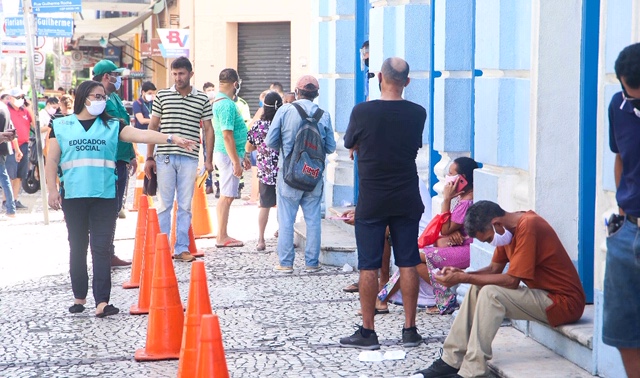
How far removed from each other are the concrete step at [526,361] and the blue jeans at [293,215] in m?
3.57

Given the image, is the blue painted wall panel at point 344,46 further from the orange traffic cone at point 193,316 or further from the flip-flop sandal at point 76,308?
the orange traffic cone at point 193,316

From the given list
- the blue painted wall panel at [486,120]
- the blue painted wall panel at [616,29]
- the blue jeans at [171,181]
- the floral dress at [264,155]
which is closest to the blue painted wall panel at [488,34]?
the blue painted wall panel at [486,120]

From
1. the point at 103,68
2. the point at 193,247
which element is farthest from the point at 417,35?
the point at 193,247

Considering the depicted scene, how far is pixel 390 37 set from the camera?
10273mm

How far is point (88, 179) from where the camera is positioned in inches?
319

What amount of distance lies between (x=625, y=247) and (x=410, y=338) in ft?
9.16

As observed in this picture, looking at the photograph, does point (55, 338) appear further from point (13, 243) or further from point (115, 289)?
point (13, 243)

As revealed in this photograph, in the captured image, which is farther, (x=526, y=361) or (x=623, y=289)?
(x=526, y=361)

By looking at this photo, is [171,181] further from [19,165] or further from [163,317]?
[19,165]

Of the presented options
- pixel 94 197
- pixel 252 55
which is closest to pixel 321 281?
pixel 94 197

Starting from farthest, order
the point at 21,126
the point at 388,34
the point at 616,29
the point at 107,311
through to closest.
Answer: the point at 21,126 < the point at 388,34 < the point at 107,311 < the point at 616,29

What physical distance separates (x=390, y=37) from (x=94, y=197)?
Answer: 350 centimetres

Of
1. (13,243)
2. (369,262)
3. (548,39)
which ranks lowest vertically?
(13,243)

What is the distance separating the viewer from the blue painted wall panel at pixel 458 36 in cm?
901
